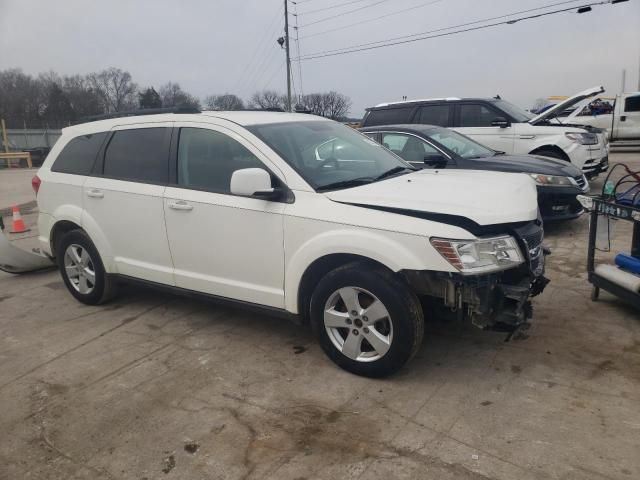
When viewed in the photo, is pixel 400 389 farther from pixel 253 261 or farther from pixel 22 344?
pixel 22 344

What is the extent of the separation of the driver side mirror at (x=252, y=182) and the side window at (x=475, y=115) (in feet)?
22.7

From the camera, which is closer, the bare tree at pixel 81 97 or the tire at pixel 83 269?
the tire at pixel 83 269

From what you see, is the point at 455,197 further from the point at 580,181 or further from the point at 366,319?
A: the point at 580,181

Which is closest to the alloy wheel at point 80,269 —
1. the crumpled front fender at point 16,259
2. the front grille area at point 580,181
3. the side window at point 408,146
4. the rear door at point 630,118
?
the crumpled front fender at point 16,259

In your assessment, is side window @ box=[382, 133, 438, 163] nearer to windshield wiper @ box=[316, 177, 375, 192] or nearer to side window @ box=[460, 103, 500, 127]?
side window @ box=[460, 103, 500, 127]

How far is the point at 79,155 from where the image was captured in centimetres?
498

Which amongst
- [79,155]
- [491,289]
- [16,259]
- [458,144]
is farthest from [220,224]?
[458,144]

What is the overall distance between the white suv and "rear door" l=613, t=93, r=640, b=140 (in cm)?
1714

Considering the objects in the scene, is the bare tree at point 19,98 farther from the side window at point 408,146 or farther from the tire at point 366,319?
the tire at point 366,319

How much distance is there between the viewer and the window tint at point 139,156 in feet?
14.1

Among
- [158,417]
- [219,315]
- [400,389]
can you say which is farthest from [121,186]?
[400,389]

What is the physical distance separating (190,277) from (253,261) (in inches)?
28.0

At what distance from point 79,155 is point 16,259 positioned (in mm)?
2015

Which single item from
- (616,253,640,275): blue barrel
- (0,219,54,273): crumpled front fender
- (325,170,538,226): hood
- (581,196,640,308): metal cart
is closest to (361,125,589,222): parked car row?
(581,196,640,308): metal cart
